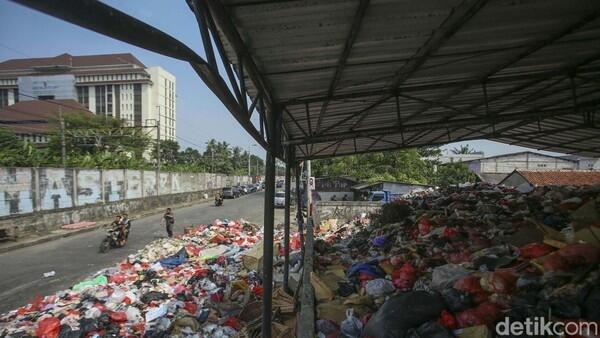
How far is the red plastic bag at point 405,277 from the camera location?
18.9 feet

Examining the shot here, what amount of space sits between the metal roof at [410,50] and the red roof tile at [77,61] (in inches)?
3618

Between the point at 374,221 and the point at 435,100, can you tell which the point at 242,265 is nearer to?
the point at 374,221

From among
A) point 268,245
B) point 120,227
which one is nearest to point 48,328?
point 268,245

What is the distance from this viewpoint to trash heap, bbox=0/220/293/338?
20.5 feet

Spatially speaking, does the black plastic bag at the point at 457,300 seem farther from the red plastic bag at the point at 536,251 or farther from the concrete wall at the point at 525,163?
the concrete wall at the point at 525,163

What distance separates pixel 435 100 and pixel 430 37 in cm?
320

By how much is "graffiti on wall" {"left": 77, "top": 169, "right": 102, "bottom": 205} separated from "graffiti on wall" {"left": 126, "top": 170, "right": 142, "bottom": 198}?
3400 mm

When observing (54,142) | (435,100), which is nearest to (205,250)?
(435,100)

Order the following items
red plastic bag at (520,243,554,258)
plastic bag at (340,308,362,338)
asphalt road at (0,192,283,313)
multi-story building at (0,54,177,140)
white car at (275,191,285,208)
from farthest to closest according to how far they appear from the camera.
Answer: multi-story building at (0,54,177,140) → white car at (275,191,285,208) → asphalt road at (0,192,283,313) → red plastic bag at (520,243,554,258) → plastic bag at (340,308,362,338)

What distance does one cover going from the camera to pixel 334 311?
5.58m

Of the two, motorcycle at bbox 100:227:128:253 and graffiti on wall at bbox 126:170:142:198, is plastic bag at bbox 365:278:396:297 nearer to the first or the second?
motorcycle at bbox 100:227:128:253

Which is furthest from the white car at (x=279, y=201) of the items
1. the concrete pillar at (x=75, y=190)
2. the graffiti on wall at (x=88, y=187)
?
the concrete pillar at (x=75, y=190)

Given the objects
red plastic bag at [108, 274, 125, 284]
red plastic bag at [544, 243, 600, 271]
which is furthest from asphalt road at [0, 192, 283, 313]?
red plastic bag at [544, 243, 600, 271]

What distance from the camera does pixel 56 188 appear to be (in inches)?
734
